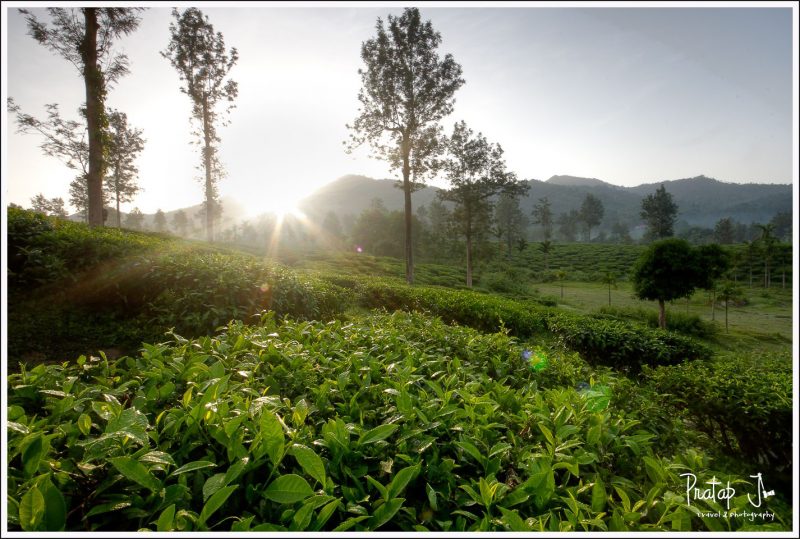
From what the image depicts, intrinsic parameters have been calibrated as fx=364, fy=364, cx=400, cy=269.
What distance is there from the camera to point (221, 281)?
17.5ft

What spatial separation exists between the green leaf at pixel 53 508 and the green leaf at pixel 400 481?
1103 millimetres

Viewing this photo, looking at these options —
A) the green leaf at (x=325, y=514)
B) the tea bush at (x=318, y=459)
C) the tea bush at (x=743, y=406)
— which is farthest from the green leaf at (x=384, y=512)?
the tea bush at (x=743, y=406)

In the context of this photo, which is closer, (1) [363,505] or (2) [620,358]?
(1) [363,505]

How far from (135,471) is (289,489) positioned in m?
0.55

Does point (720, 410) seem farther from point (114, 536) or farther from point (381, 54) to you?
point (381, 54)

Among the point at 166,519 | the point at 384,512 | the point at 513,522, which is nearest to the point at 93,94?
the point at 166,519

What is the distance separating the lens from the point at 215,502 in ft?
4.16

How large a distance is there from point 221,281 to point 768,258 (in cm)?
6497

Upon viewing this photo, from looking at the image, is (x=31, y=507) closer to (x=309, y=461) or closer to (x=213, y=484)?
(x=213, y=484)

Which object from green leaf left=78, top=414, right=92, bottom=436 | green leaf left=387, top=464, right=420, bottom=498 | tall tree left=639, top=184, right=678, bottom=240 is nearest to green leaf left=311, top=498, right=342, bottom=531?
green leaf left=387, top=464, right=420, bottom=498

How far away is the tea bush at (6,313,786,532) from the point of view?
1.34 meters

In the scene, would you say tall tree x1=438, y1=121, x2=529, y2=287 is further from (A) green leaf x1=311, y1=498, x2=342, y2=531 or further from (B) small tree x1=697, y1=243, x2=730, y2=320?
(A) green leaf x1=311, y1=498, x2=342, y2=531

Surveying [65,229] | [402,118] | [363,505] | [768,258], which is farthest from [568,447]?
[768,258]

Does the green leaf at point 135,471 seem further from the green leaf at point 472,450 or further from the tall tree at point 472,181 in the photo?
the tall tree at point 472,181
